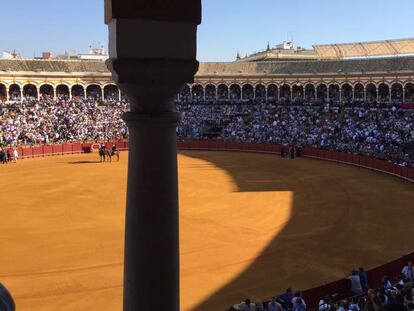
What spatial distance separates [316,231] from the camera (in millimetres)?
17172

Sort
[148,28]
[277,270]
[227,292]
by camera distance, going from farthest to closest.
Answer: [277,270] → [227,292] → [148,28]

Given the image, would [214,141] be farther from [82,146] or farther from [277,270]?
[277,270]

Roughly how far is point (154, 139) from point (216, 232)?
47.7ft

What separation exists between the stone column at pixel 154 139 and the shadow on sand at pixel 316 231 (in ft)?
27.0

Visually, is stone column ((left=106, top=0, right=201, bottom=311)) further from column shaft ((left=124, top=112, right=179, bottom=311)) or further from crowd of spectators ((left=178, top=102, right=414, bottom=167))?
crowd of spectators ((left=178, top=102, right=414, bottom=167))

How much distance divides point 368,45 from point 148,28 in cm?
7314

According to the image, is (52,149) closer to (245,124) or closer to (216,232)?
(245,124)

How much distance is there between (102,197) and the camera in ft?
75.4

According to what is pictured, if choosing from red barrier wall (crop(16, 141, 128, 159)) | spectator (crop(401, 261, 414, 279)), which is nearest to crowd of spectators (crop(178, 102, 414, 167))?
red barrier wall (crop(16, 141, 128, 159))

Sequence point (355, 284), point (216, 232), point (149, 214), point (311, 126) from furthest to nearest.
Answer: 1. point (311, 126)
2. point (216, 232)
3. point (355, 284)
4. point (149, 214)

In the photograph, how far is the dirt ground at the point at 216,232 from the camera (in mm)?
12117

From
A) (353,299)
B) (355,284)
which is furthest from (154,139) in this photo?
(355,284)

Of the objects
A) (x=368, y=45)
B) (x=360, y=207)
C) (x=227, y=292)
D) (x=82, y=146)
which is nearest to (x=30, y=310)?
(x=227, y=292)

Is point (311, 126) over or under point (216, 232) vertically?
over
